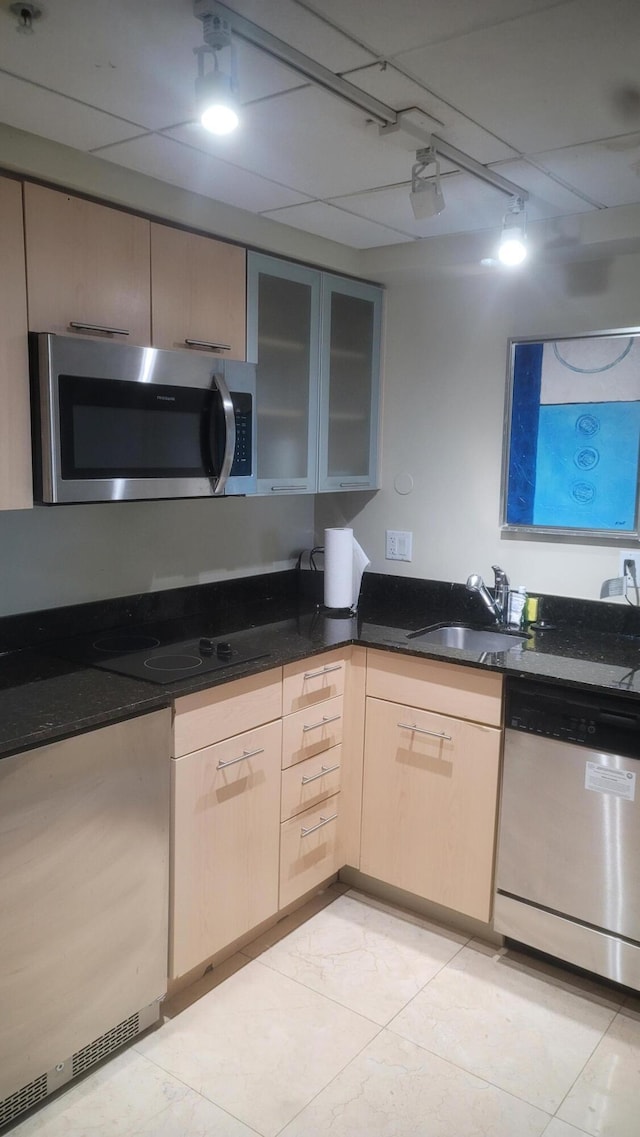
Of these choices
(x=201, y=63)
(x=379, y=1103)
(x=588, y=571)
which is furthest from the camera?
(x=588, y=571)

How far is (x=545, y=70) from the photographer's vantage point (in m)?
1.49

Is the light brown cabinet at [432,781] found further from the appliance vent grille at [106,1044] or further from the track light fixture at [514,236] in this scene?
the track light fixture at [514,236]

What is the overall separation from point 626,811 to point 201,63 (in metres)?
1.99

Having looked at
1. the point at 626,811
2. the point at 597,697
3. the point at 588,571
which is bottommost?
the point at 626,811

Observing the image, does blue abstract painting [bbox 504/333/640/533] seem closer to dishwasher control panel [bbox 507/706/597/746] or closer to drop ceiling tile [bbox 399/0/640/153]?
dishwasher control panel [bbox 507/706/597/746]

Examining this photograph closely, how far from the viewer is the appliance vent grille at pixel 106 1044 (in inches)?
73.5

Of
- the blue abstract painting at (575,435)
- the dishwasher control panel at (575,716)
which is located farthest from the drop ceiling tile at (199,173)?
the dishwasher control panel at (575,716)

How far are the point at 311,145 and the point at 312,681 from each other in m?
1.48

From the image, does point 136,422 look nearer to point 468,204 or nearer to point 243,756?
point 243,756

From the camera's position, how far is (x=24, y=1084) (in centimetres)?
174

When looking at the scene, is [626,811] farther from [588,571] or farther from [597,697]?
[588,571]

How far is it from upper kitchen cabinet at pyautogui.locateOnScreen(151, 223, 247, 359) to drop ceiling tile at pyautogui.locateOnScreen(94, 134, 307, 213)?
130 millimetres

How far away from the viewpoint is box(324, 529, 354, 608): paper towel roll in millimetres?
2891

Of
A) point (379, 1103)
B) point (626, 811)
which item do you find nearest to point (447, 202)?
point (626, 811)
